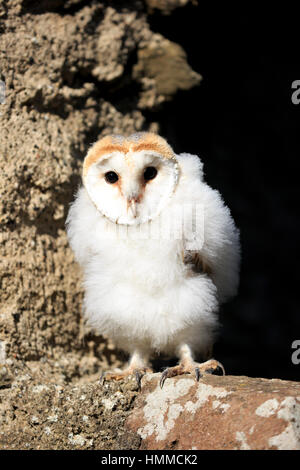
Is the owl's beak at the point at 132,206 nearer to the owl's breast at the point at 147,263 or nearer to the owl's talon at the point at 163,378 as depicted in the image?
the owl's breast at the point at 147,263

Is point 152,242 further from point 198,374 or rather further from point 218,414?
point 218,414

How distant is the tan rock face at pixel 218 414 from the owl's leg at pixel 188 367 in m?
0.03

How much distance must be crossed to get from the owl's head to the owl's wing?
0.08 meters

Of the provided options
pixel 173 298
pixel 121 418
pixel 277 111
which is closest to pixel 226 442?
pixel 121 418

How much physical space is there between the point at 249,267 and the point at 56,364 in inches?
83.5

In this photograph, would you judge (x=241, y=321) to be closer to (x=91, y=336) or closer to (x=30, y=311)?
(x=91, y=336)

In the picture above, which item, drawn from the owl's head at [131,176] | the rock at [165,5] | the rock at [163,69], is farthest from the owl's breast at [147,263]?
the rock at [165,5]

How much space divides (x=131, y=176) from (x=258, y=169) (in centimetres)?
238

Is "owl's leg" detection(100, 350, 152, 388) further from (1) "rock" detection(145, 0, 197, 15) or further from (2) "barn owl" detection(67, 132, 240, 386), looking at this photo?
(1) "rock" detection(145, 0, 197, 15)

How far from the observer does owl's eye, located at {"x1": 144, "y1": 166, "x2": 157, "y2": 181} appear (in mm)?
2294

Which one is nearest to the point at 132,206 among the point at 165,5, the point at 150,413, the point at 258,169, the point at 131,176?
the point at 131,176

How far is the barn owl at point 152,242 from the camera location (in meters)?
2.26

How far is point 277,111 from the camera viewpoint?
4211 mm

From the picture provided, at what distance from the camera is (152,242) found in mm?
2270
